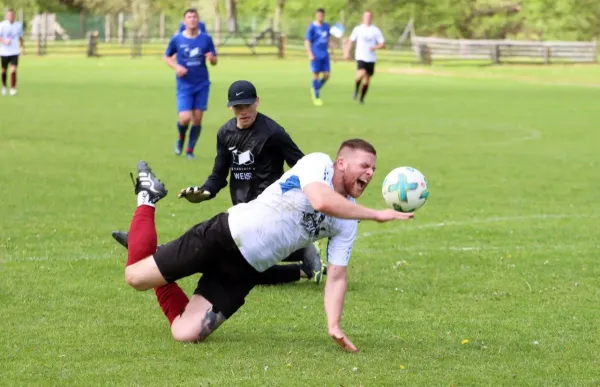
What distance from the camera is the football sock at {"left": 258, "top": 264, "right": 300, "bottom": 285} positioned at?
9008 mm

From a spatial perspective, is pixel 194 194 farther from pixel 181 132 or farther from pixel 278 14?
pixel 278 14

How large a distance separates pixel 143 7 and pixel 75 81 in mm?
51977

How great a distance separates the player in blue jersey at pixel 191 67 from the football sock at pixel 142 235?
10412mm

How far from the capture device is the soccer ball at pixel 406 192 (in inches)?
274

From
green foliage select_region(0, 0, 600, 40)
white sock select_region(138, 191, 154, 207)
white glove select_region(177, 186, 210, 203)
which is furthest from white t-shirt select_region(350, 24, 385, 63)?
green foliage select_region(0, 0, 600, 40)

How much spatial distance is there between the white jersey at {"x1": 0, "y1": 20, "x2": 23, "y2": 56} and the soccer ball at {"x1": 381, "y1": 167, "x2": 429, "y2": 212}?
25163 millimetres

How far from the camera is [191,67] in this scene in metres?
18.0

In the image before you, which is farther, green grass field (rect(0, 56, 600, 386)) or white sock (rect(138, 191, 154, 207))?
white sock (rect(138, 191, 154, 207))

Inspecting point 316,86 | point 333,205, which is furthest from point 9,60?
point 333,205

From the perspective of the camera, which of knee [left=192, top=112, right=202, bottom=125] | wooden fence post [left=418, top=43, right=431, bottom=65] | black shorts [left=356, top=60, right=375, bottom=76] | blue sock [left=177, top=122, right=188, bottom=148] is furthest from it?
wooden fence post [left=418, top=43, right=431, bottom=65]

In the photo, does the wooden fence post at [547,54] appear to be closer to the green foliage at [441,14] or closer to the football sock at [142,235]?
the green foliage at [441,14]

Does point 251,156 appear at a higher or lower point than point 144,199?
higher

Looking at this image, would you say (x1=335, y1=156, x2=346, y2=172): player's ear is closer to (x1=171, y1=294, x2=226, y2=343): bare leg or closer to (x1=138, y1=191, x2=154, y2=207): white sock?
(x1=171, y1=294, x2=226, y2=343): bare leg

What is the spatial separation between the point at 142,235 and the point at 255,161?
200 centimetres
